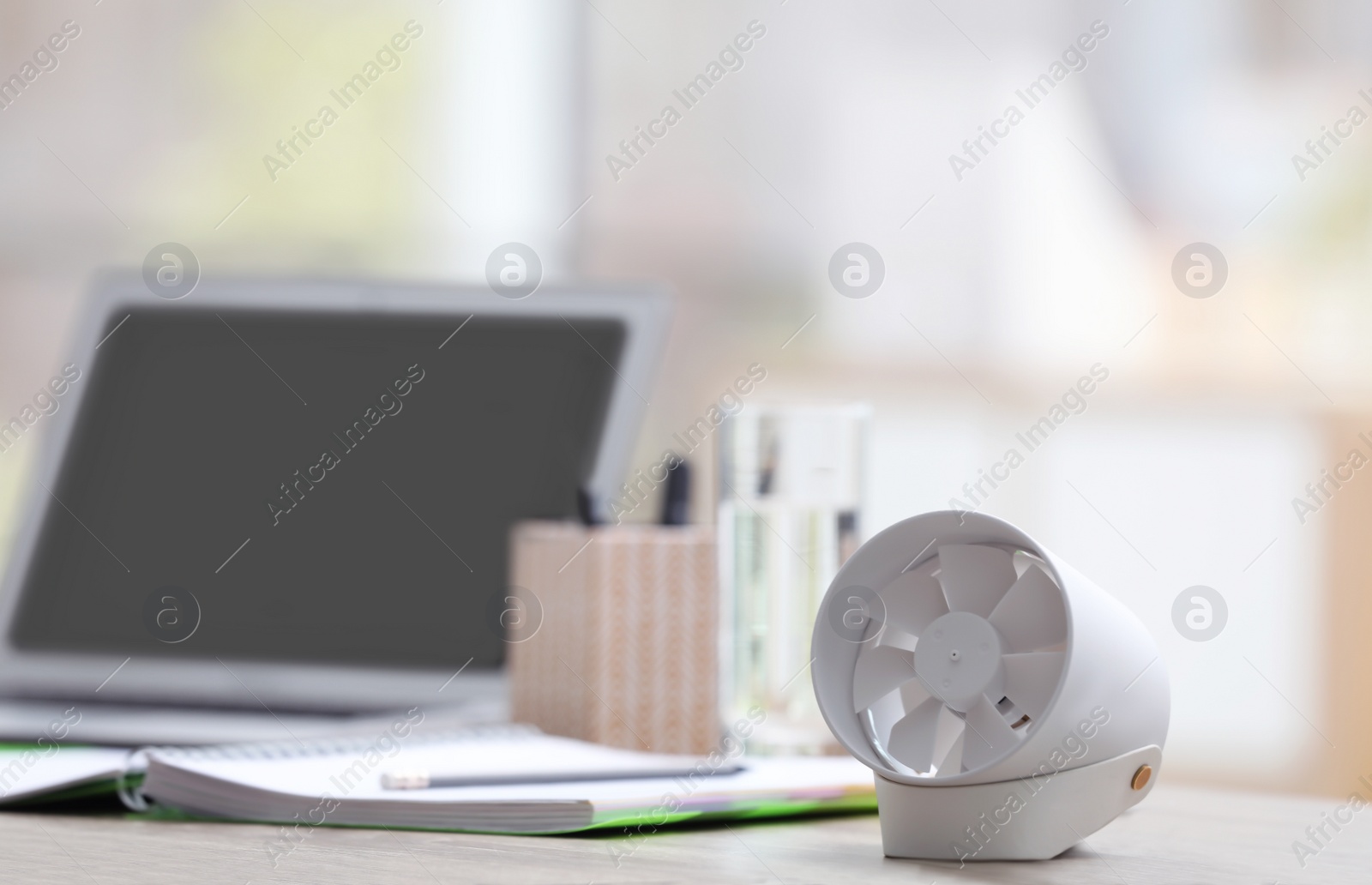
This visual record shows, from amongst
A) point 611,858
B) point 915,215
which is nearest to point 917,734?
point 611,858

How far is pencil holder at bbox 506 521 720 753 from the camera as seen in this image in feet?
3.00

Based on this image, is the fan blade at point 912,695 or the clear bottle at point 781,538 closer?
the fan blade at point 912,695

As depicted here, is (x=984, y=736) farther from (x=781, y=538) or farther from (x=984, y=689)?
(x=781, y=538)

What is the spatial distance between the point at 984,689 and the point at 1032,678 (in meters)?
0.03

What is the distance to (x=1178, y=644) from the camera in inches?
103

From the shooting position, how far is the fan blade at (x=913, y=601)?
0.66 metres

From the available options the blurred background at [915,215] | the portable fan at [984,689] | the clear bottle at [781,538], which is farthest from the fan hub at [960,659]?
the blurred background at [915,215]

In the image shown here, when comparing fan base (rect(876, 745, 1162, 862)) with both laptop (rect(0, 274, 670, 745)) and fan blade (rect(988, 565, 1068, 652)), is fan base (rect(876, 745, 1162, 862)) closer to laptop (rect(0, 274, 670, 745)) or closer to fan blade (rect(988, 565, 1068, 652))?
fan blade (rect(988, 565, 1068, 652))

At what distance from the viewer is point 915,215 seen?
300cm

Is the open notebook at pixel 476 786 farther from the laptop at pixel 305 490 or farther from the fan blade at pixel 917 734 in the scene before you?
the laptop at pixel 305 490

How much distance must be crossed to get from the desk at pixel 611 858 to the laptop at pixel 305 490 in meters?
0.37

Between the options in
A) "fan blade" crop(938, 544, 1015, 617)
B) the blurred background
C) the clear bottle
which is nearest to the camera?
"fan blade" crop(938, 544, 1015, 617)

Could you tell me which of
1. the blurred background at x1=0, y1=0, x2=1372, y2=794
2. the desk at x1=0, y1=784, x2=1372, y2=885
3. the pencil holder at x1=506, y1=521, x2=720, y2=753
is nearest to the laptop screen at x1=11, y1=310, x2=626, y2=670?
the pencil holder at x1=506, y1=521, x2=720, y2=753

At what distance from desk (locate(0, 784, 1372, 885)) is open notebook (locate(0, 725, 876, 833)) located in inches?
0.4
